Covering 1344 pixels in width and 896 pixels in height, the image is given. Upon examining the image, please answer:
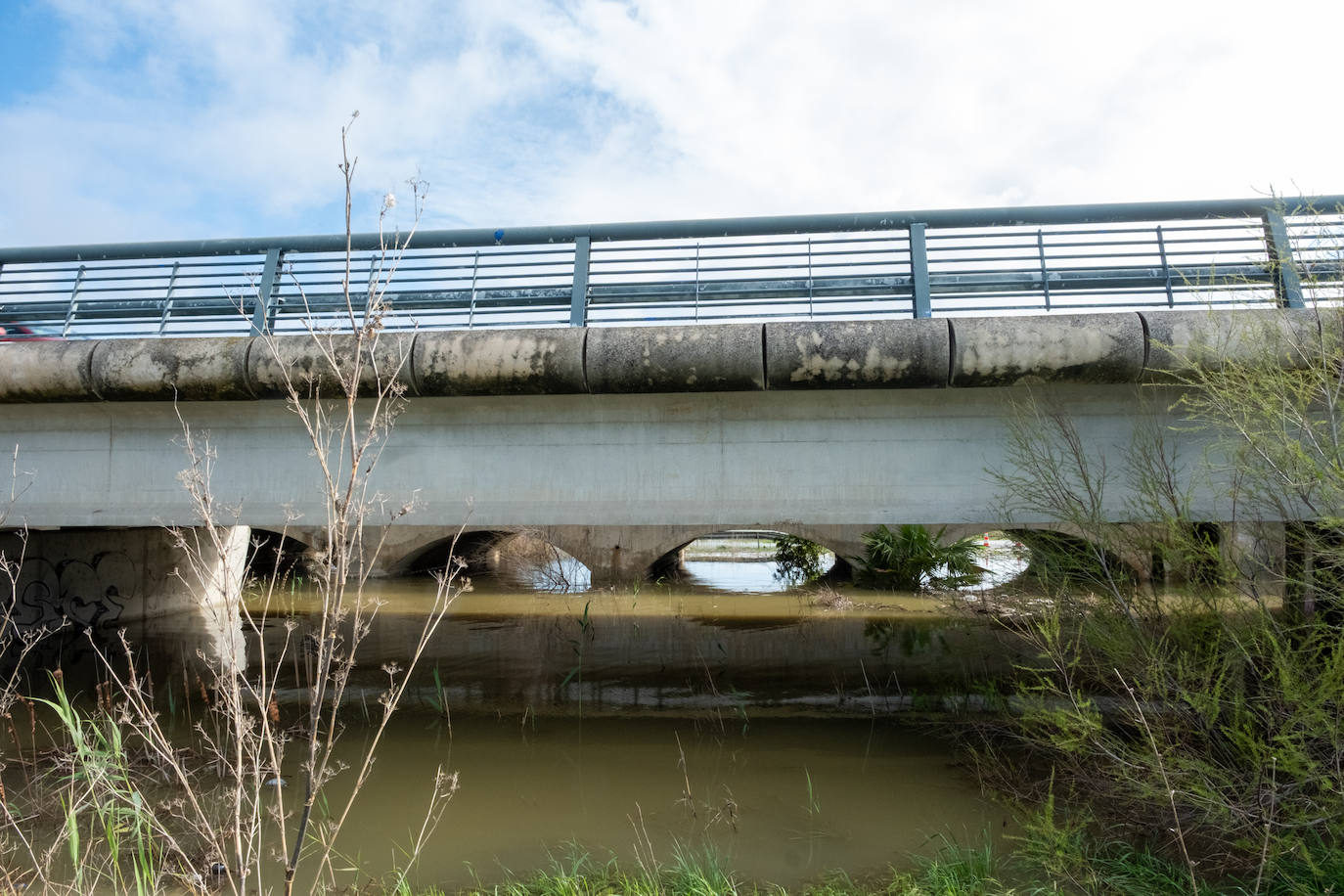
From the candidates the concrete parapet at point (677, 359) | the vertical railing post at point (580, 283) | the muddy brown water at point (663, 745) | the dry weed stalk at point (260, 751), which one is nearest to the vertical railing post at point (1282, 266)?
the concrete parapet at point (677, 359)

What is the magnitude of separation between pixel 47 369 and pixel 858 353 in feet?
17.1

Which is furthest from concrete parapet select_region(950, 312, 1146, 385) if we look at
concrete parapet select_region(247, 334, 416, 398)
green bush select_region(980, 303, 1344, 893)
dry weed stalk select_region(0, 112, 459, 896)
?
concrete parapet select_region(247, 334, 416, 398)

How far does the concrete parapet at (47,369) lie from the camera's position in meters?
5.52

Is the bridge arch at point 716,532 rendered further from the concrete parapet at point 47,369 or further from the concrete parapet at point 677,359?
the concrete parapet at point 47,369

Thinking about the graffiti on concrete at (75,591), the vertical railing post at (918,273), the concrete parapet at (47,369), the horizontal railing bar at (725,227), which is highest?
the horizontal railing bar at (725,227)

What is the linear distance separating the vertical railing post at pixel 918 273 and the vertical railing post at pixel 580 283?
2.21 m

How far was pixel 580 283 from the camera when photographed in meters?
5.88

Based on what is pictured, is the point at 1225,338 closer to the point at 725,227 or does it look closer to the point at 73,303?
the point at 725,227

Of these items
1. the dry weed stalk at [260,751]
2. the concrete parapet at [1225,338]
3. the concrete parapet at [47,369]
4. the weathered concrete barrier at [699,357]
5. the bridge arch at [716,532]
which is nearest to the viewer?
the dry weed stalk at [260,751]

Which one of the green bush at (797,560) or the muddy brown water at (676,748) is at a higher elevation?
the muddy brown water at (676,748)

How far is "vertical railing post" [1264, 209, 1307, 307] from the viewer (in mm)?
4336

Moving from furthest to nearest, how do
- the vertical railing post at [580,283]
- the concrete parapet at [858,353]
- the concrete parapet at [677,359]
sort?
the vertical railing post at [580,283]
the concrete parapet at [677,359]
the concrete parapet at [858,353]

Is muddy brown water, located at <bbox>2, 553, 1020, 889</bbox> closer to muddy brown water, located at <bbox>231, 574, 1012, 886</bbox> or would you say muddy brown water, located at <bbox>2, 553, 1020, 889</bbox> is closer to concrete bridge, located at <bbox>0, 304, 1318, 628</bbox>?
muddy brown water, located at <bbox>231, 574, 1012, 886</bbox>

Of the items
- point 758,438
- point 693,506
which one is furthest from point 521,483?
point 758,438
